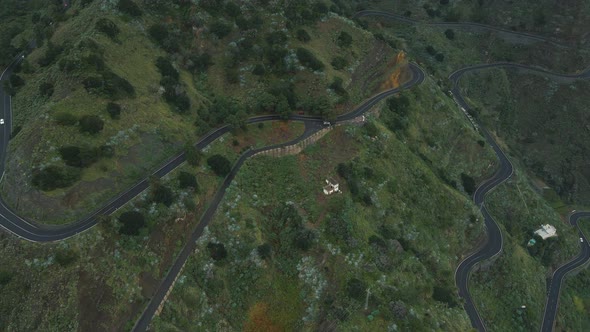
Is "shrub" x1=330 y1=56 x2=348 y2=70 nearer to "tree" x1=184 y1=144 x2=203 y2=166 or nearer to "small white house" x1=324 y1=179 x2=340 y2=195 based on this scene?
"small white house" x1=324 y1=179 x2=340 y2=195

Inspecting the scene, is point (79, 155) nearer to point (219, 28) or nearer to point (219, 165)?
point (219, 165)

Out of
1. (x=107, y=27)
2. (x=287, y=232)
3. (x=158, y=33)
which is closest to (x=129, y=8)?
(x=158, y=33)

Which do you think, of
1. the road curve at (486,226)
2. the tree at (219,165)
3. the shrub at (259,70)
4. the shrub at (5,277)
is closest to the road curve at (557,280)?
the road curve at (486,226)

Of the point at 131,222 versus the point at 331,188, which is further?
the point at 331,188

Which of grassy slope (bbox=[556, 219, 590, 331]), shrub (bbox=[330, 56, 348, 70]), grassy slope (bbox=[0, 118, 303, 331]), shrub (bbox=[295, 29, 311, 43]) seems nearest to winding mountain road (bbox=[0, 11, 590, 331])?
grassy slope (bbox=[556, 219, 590, 331])

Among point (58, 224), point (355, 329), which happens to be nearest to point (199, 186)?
point (58, 224)

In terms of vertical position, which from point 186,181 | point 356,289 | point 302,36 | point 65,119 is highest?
point 65,119

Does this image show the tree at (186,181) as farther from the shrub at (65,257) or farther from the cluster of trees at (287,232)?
the shrub at (65,257)
